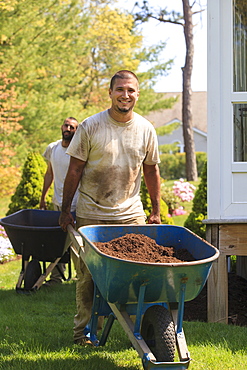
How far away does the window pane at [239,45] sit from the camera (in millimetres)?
5102

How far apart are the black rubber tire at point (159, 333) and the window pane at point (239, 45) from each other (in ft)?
8.72

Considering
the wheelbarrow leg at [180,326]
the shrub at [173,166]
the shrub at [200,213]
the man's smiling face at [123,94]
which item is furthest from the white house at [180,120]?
the wheelbarrow leg at [180,326]

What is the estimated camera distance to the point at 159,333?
10.00ft

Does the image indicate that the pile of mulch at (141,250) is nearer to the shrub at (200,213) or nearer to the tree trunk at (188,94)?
the shrub at (200,213)

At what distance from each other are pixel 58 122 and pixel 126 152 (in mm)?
13408

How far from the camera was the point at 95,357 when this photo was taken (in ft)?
12.5

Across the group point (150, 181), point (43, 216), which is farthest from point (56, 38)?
point (150, 181)

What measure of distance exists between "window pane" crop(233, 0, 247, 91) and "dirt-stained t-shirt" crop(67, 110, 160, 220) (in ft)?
4.80

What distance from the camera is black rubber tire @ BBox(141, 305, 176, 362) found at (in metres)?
3.02

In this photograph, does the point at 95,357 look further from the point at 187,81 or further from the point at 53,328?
the point at 187,81

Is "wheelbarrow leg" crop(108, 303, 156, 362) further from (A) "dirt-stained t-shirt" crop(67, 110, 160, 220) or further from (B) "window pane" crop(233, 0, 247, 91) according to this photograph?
(B) "window pane" crop(233, 0, 247, 91)

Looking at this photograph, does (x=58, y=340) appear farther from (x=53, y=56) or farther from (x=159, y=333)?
(x=53, y=56)

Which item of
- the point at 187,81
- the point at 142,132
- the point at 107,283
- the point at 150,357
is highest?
the point at 187,81

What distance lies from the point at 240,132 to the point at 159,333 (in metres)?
2.66
